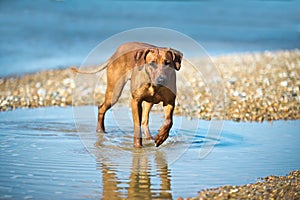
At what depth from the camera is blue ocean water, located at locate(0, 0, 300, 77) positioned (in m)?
19.3

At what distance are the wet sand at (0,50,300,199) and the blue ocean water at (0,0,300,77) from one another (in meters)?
1.89

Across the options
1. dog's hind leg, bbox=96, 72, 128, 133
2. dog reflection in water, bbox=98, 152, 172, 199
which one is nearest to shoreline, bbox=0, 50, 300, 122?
dog's hind leg, bbox=96, 72, 128, 133

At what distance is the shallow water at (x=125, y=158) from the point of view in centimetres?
666

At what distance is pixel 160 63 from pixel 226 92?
209 inches

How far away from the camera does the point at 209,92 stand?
1350 centimetres

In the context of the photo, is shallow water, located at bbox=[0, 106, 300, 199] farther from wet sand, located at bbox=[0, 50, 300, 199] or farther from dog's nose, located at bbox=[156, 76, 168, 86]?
dog's nose, located at bbox=[156, 76, 168, 86]

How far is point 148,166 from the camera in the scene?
774 cm

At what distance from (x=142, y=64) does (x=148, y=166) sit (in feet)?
4.57

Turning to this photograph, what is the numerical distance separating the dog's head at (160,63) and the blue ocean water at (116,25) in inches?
317

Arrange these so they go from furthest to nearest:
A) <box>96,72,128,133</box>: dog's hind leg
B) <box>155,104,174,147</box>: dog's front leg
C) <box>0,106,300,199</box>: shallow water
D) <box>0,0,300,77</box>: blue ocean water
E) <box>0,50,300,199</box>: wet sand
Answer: <box>0,0,300,77</box>: blue ocean water
<box>0,50,300,199</box>: wet sand
<box>96,72,128,133</box>: dog's hind leg
<box>155,104,174,147</box>: dog's front leg
<box>0,106,300,199</box>: shallow water

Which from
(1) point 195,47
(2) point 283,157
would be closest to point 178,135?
(2) point 283,157

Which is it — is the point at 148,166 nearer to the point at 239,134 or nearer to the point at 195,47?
the point at 239,134

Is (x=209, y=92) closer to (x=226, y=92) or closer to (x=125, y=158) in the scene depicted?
(x=226, y=92)

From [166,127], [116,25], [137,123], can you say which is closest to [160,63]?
[166,127]
